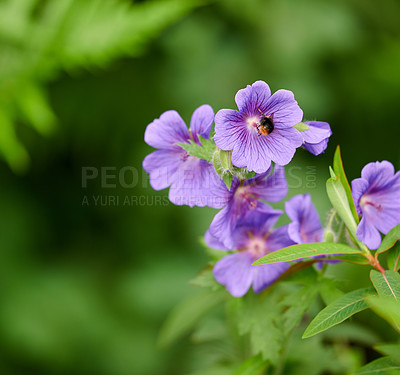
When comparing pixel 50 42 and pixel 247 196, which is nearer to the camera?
pixel 247 196

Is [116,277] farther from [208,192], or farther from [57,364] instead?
[208,192]

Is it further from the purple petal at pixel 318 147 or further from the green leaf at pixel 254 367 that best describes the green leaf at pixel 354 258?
the green leaf at pixel 254 367

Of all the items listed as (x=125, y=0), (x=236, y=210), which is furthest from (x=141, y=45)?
(x=236, y=210)

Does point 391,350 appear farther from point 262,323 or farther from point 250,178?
point 250,178

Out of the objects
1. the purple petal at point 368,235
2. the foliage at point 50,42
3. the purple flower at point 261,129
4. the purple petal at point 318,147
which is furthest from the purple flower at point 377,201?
the foliage at point 50,42

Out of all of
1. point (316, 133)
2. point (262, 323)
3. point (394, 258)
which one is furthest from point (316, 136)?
point (262, 323)

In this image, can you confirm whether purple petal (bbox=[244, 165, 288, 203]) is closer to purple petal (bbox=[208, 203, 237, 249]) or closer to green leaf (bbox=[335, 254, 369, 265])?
purple petal (bbox=[208, 203, 237, 249])
